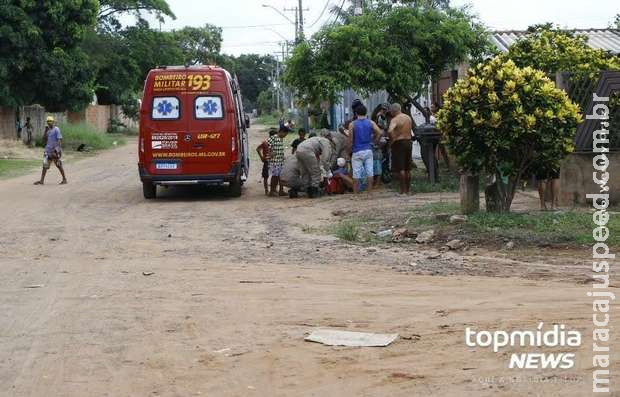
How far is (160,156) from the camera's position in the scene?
57.8ft

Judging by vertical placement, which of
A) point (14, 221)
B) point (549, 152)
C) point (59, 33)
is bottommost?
point (14, 221)

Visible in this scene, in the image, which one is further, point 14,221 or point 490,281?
point 14,221

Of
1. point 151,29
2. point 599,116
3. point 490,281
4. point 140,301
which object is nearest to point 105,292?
point 140,301

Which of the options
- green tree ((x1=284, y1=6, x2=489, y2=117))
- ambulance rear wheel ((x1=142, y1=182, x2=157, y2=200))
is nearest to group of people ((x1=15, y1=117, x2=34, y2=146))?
ambulance rear wheel ((x1=142, y1=182, x2=157, y2=200))

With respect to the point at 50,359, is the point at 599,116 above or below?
above

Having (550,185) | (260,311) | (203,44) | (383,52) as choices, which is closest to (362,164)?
(383,52)

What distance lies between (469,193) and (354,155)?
5.19 metres

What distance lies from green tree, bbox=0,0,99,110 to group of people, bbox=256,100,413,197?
20939mm

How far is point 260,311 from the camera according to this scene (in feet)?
24.1

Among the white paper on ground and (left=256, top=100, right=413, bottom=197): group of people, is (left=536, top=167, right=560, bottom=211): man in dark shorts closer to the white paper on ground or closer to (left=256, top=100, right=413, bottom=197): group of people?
(left=256, top=100, right=413, bottom=197): group of people

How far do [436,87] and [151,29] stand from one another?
1420 inches

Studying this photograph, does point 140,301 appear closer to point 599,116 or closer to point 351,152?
point 599,116

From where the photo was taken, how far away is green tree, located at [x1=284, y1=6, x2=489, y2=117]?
697 inches

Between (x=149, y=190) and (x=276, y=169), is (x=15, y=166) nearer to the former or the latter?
(x=149, y=190)
